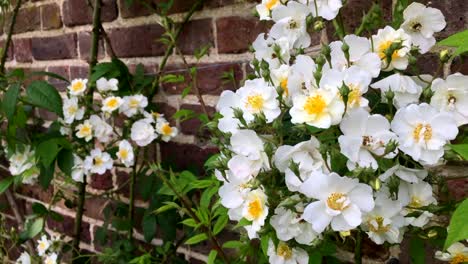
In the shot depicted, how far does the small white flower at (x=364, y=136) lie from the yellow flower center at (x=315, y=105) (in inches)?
1.2

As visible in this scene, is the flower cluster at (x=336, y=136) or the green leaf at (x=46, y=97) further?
the green leaf at (x=46, y=97)

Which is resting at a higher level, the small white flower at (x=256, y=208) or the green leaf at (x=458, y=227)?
the green leaf at (x=458, y=227)

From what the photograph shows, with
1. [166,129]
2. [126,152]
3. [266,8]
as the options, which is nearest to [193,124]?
[166,129]

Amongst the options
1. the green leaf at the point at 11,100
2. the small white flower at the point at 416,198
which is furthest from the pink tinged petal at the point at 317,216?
the green leaf at the point at 11,100

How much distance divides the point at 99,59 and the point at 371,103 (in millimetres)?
977

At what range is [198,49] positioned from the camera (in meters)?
1.28

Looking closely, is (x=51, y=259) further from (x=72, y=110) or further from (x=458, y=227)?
(x=458, y=227)

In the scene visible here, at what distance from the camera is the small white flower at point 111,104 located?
1294 millimetres

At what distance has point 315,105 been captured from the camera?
2.13ft

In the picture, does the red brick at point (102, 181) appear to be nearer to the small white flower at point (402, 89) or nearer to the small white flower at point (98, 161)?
the small white flower at point (98, 161)

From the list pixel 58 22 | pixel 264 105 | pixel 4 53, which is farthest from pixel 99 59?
pixel 264 105

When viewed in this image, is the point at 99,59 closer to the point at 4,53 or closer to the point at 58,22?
the point at 58,22

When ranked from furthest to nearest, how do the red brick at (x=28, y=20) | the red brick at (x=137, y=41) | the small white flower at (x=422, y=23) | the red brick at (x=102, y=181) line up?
the red brick at (x=28, y=20)
the red brick at (x=102, y=181)
the red brick at (x=137, y=41)
the small white flower at (x=422, y=23)

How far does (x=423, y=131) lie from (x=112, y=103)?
0.84 metres
